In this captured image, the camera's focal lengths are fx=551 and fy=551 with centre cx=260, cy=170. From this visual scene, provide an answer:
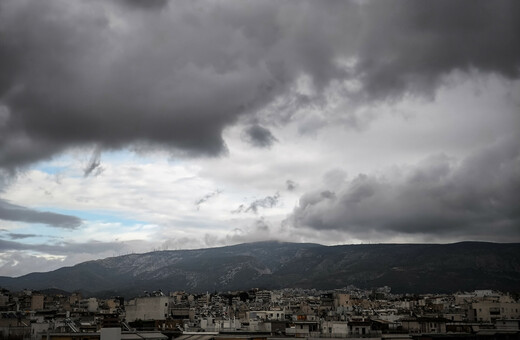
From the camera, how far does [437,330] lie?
95.4 meters

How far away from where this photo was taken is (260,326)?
10094cm

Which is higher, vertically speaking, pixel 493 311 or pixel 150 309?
pixel 150 309

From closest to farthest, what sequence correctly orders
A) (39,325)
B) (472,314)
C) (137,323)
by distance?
(39,325) < (137,323) < (472,314)

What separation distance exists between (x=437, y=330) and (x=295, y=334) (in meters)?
26.1

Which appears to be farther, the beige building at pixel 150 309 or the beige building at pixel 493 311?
the beige building at pixel 493 311

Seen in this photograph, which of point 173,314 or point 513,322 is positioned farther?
point 173,314

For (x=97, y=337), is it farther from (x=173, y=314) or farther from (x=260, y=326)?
(x=173, y=314)

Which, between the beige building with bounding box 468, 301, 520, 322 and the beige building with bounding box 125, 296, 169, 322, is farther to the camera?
the beige building with bounding box 468, 301, 520, 322

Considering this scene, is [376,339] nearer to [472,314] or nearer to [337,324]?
[337,324]

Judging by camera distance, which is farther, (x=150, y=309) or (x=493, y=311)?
(x=493, y=311)

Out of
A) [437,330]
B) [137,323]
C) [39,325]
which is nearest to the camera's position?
[39,325]

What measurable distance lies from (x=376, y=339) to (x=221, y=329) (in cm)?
3641

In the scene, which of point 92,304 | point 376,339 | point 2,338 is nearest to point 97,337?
point 2,338

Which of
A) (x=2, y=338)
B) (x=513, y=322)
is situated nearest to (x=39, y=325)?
(x=2, y=338)
